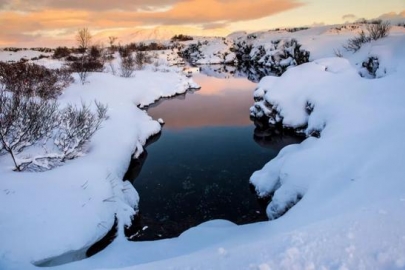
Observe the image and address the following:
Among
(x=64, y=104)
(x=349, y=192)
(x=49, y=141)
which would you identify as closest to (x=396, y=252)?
(x=349, y=192)

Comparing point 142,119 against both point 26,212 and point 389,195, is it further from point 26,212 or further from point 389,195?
point 389,195

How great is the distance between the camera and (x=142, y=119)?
22641 millimetres

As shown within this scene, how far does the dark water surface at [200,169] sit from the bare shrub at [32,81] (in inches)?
338

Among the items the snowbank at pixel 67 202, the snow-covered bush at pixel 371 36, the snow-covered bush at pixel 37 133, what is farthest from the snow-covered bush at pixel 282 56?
the snow-covered bush at pixel 37 133

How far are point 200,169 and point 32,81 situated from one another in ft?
55.3

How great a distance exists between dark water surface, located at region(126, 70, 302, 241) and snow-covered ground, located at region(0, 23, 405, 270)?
→ 0.95m

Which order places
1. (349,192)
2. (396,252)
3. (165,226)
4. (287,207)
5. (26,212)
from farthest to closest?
(165,226) → (287,207) → (26,212) → (349,192) → (396,252)

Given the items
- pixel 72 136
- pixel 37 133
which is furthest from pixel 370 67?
pixel 37 133

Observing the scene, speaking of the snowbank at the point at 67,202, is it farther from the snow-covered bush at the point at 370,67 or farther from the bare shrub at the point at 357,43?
the bare shrub at the point at 357,43

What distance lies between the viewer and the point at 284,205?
10477 millimetres

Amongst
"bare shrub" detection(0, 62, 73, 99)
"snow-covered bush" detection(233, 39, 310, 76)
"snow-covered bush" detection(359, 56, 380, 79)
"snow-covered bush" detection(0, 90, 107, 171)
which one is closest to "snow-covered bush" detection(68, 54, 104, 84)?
"bare shrub" detection(0, 62, 73, 99)

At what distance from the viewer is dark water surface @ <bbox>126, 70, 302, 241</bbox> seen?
11.6 m

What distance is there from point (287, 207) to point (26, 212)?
331 inches

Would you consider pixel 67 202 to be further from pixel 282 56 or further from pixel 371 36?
pixel 282 56
